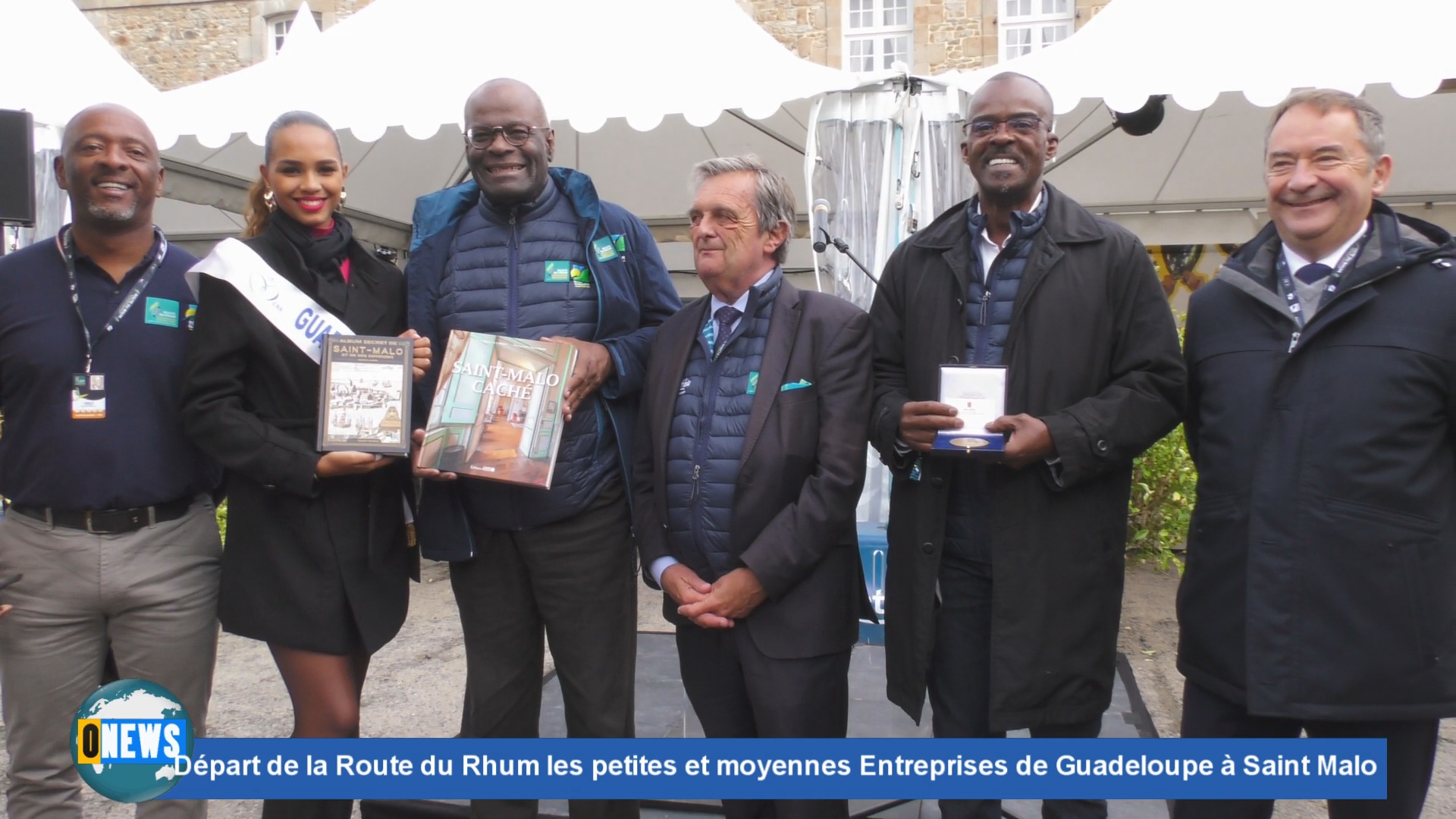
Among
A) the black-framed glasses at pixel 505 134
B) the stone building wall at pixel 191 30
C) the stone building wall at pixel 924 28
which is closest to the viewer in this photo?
the black-framed glasses at pixel 505 134

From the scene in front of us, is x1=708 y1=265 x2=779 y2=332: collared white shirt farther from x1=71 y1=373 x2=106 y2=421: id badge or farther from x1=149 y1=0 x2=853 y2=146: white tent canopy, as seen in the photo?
x1=149 y1=0 x2=853 y2=146: white tent canopy

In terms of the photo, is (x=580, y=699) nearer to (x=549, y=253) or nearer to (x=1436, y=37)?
(x=549, y=253)

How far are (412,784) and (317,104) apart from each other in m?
5.27

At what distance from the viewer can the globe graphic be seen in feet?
8.77

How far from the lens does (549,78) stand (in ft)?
21.5

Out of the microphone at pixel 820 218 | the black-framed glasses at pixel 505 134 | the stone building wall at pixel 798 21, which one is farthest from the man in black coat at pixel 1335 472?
the stone building wall at pixel 798 21

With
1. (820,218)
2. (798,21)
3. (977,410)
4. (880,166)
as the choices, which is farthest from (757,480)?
(798,21)

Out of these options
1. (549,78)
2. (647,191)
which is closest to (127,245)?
(549,78)

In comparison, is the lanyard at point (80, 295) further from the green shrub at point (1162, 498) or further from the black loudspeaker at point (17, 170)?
the green shrub at point (1162, 498)

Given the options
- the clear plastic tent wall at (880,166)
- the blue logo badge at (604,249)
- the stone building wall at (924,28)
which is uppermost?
the stone building wall at (924,28)

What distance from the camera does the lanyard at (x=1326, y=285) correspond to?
7.47 feet

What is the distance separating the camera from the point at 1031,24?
1625 centimetres

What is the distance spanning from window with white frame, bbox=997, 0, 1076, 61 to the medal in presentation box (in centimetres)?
1511

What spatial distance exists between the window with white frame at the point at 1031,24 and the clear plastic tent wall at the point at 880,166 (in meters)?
11.1
